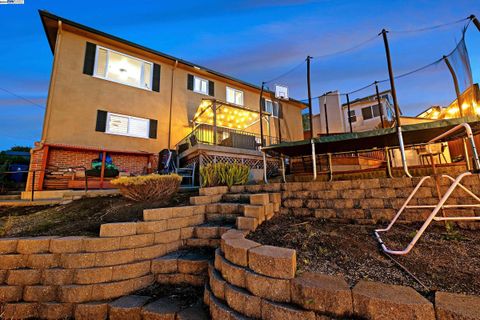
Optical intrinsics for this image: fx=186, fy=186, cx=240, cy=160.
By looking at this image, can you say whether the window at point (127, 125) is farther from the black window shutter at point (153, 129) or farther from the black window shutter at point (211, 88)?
the black window shutter at point (211, 88)

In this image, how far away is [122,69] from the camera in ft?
28.7

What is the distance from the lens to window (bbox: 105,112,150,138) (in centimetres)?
802

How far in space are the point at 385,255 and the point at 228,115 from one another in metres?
9.57

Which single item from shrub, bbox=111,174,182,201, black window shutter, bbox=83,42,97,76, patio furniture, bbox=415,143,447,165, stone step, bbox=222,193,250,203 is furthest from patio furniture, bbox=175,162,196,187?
patio furniture, bbox=415,143,447,165

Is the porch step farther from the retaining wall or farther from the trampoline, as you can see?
the trampoline

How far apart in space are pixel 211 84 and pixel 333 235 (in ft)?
35.6

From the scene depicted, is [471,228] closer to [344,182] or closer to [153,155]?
[344,182]

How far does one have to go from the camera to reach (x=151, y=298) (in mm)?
2062

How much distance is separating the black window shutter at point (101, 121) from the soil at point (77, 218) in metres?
4.18

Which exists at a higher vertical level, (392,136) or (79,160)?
(79,160)

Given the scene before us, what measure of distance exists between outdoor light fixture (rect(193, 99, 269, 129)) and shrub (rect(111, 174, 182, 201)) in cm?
566

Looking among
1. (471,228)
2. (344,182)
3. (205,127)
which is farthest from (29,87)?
(471,228)

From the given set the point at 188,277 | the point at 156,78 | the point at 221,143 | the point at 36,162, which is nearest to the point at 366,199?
the point at 188,277

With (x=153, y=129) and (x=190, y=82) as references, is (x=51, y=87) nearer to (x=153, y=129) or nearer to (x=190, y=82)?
(x=153, y=129)
